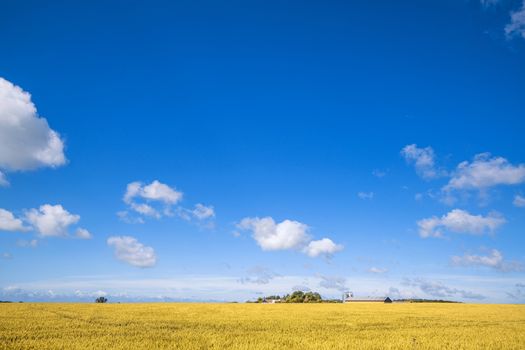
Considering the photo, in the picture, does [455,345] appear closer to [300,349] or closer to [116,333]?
[300,349]

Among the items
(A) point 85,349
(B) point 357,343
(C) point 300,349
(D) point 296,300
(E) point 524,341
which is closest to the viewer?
(A) point 85,349

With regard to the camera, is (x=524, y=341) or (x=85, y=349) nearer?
(x=85, y=349)

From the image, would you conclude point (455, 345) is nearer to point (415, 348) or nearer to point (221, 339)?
point (415, 348)

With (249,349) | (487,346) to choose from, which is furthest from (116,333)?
(487,346)

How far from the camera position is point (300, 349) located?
707 inches

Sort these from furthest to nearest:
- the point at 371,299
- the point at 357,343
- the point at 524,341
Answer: the point at 371,299, the point at 524,341, the point at 357,343

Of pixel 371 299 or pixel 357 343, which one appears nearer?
pixel 357 343

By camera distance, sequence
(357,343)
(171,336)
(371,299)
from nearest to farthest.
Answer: (357,343) < (171,336) < (371,299)

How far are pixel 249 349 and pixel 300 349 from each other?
236 cm

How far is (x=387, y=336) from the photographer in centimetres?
2372

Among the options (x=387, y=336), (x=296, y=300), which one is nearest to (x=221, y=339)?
(x=387, y=336)

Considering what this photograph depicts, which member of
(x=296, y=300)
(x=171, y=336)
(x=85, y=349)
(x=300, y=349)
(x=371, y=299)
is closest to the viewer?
(x=85, y=349)

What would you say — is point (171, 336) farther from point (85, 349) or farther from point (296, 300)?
point (296, 300)

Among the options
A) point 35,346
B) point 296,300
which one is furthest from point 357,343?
point 296,300
